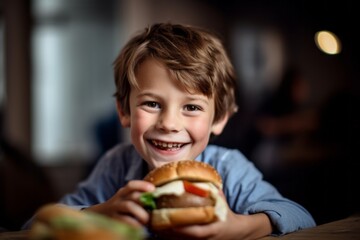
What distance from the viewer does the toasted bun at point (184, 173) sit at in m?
1.18

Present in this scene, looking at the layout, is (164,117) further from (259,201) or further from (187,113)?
(259,201)

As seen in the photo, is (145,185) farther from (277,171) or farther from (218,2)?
(218,2)

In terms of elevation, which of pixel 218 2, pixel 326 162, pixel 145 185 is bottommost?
pixel 326 162

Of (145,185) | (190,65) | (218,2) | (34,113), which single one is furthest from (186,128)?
(34,113)

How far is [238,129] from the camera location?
4.86 meters

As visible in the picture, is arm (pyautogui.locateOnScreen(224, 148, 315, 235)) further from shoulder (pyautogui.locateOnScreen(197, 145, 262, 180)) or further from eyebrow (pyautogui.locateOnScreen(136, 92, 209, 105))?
eyebrow (pyautogui.locateOnScreen(136, 92, 209, 105))

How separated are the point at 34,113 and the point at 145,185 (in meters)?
5.28

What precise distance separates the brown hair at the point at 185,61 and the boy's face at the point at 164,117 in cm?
3

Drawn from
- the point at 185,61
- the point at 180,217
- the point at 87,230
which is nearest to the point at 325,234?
the point at 180,217

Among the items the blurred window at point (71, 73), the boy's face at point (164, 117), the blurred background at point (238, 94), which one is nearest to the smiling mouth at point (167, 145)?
the boy's face at point (164, 117)

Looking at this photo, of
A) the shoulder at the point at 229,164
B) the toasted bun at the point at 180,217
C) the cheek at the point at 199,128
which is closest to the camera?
the toasted bun at the point at 180,217

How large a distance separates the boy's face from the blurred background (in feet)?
4.61

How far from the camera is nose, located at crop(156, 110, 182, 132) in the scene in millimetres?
1354

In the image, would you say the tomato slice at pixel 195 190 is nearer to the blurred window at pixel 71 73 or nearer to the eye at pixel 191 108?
the eye at pixel 191 108
